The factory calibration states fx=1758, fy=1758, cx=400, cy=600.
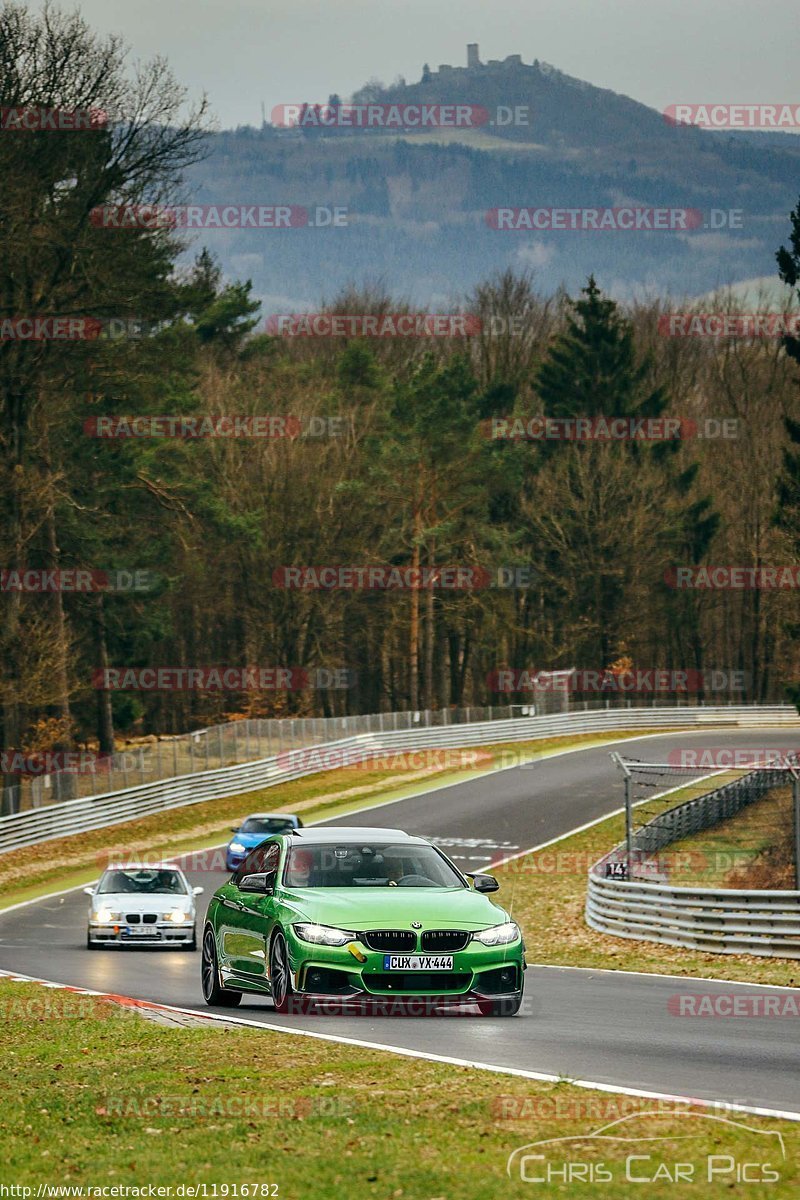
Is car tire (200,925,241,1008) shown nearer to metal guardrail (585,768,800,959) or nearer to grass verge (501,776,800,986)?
grass verge (501,776,800,986)

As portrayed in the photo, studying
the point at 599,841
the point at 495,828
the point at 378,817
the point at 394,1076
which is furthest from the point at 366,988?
the point at 378,817

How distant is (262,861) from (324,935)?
190 centimetres

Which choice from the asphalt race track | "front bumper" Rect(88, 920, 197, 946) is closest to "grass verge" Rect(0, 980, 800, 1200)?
the asphalt race track

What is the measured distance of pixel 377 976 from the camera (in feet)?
42.1

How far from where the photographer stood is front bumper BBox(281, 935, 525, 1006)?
12.8 m

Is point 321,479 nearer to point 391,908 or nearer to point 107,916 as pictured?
point 107,916

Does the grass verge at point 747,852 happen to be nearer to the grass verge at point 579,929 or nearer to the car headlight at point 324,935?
the grass verge at point 579,929

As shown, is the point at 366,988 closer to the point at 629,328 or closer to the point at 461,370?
the point at 461,370

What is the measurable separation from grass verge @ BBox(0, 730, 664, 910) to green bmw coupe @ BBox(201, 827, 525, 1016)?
22.4m

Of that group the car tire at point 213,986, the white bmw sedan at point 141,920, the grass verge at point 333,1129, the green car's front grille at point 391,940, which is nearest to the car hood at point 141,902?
the white bmw sedan at point 141,920

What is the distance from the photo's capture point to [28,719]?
63625mm

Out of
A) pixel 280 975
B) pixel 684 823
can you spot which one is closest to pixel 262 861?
pixel 280 975

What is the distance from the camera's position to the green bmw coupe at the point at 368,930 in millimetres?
12820

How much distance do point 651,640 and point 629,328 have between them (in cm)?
1575
